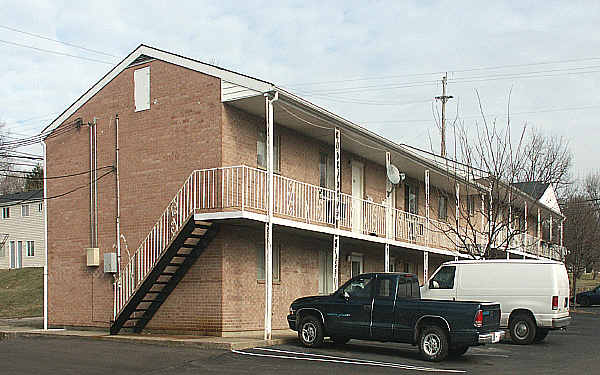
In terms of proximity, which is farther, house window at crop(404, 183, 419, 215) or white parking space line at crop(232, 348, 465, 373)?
house window at crop(404, 183, 419, 215)

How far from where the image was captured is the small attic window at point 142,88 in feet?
64.1

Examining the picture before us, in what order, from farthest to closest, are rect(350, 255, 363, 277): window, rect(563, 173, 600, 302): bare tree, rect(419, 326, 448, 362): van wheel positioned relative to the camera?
rect(563, 173, 600, 302): bare tree
rect(350, 255, 363, 277): window
rect(419, 326, 448, 362): van wheel

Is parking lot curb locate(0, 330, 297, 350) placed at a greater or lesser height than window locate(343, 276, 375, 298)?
lesser

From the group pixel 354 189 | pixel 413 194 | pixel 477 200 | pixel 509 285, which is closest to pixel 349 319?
pixel 509 285

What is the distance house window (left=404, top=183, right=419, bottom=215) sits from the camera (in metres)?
28.8

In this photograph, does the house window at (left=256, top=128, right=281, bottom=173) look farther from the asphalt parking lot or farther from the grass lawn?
the grass lawn

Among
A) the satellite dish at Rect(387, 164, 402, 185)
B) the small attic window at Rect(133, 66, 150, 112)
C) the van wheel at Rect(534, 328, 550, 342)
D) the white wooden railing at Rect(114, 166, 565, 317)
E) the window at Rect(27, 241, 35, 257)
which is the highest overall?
the small attic window at Rect(133, 66, 150, 112)

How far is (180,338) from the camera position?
16.5 m

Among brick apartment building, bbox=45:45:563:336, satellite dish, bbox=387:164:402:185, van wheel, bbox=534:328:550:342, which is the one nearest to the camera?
brick apartment building, bbox=45:45:563:336

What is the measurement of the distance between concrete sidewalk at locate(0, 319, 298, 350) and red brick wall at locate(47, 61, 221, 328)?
2.75 feet

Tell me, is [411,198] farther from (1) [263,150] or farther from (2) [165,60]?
(2) [165,60]

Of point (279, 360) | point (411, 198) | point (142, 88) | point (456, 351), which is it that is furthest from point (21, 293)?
point (456, 351)

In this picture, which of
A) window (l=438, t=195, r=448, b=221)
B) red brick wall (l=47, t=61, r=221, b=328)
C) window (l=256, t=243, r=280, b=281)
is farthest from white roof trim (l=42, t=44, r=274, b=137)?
window (l=438, t=195, r=448, b=221)

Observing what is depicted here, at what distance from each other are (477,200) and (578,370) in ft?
75.7
